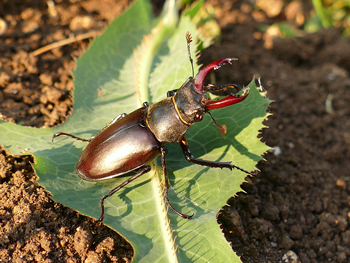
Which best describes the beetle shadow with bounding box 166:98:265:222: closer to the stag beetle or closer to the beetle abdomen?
the stag beetle

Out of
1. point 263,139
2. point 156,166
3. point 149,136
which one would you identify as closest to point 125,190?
point 156,166

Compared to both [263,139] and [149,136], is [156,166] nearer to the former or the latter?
[149,136]

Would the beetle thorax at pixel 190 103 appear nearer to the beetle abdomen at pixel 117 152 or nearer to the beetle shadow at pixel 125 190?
the beetle abdomen at pixel 117 152

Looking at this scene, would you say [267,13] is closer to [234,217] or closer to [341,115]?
[341,115]

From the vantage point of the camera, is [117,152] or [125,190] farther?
[125,190]

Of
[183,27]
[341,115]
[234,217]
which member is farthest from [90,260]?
[341,115]

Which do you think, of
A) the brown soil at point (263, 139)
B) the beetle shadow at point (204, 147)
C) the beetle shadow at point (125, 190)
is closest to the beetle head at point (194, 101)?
the beetle shadow at point (204, 147)
